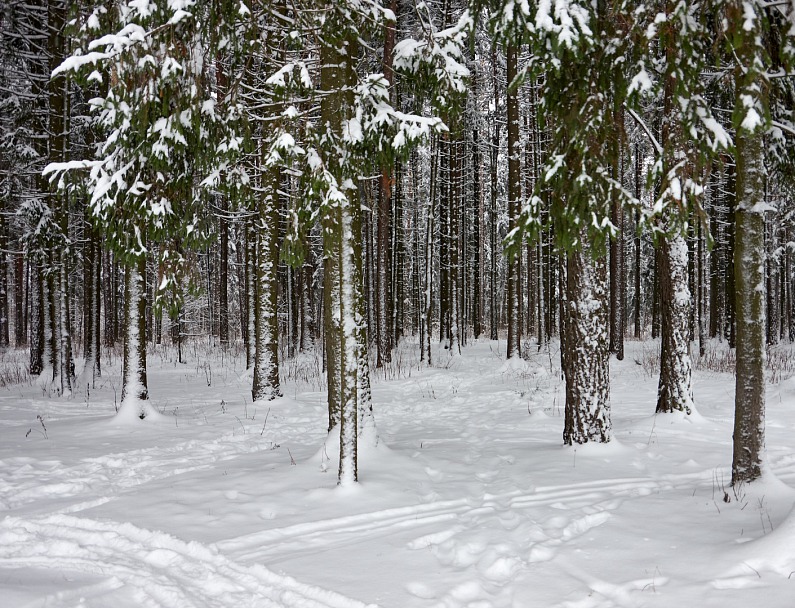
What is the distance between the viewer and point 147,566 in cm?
405

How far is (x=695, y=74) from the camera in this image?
4.64 metres

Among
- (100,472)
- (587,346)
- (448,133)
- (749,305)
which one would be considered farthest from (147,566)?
(448,133)

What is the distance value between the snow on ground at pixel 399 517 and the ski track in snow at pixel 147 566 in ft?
0.06

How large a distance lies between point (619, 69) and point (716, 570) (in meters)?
4.69

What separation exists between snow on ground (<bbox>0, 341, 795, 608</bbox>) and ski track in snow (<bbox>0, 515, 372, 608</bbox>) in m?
0.02

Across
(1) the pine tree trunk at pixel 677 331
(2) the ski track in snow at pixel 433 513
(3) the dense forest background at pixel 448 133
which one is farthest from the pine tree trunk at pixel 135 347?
(1) the pine tree trunk at pixel 677 331

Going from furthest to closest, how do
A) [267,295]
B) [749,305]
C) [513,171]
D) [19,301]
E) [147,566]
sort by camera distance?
[19,301]
[513,171]
[267,295]
[749,305]
[147,566]

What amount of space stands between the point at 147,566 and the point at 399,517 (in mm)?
2203

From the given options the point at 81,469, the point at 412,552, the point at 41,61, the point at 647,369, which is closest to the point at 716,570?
the point at 412,552

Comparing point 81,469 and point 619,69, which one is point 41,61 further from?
point 619,69

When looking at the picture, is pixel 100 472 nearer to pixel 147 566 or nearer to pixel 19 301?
pixel 147 566

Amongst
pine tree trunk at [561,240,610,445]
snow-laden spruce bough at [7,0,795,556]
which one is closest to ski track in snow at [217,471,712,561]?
snow-laden spruce bough at [7,0,795,556]

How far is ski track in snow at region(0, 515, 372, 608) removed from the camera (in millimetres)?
3549

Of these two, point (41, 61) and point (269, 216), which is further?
point (41, 61)
